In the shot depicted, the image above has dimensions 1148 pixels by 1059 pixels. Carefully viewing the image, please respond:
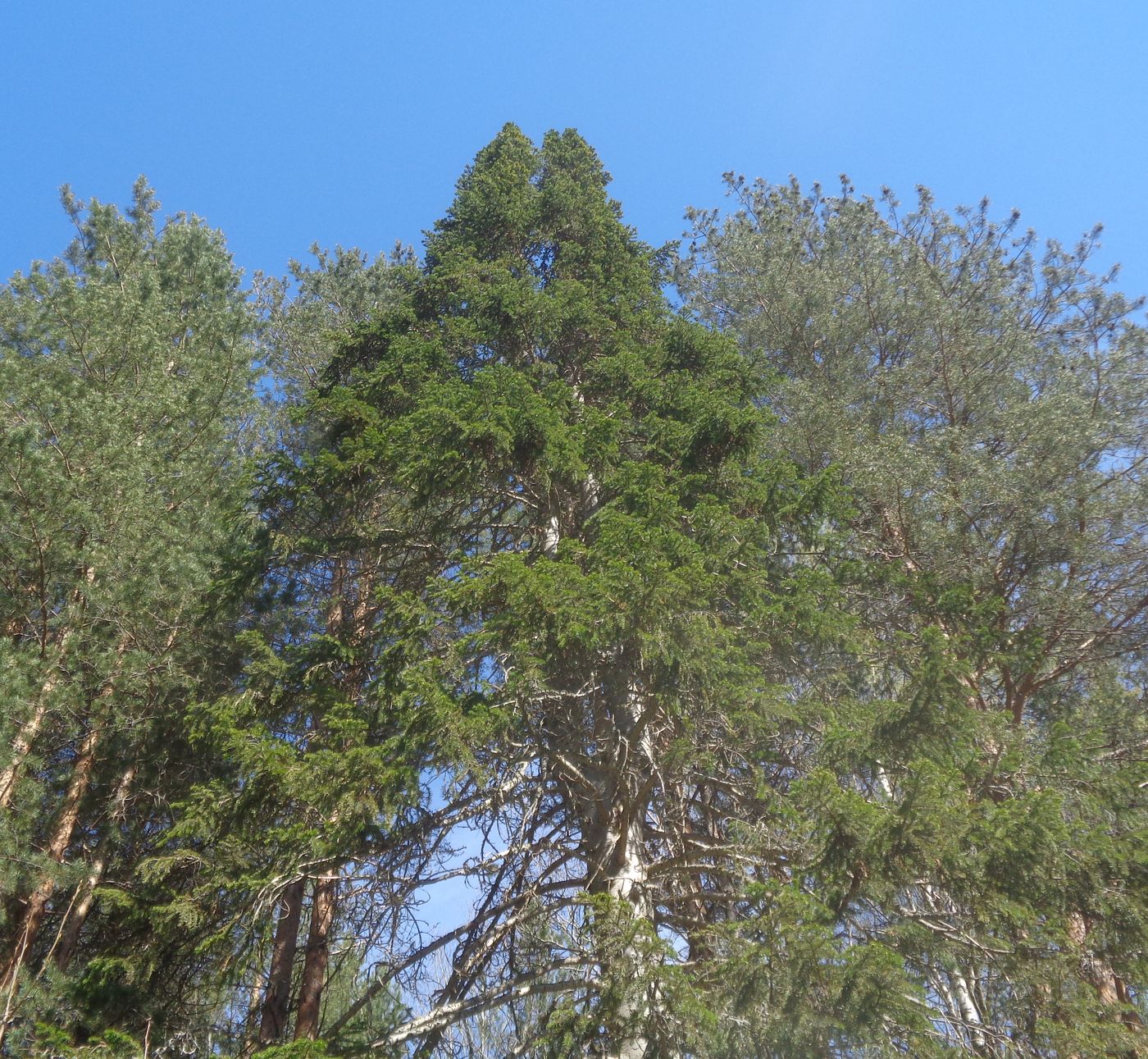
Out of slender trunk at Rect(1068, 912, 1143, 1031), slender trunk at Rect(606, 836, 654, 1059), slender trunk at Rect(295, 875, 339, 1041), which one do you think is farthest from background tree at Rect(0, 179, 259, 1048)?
slender trunk at Rect(1068, 912, 1143, 1031)

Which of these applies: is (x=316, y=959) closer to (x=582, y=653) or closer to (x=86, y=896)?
(x=86, y=896)

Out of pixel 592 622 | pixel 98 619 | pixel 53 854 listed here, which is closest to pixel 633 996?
pixel 592 622

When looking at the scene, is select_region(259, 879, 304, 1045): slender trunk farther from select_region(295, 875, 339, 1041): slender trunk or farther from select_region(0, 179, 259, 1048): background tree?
select_region(0, 179, 259, 1048): background tree

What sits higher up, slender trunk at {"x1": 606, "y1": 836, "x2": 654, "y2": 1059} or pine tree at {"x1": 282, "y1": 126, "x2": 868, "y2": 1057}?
pine tree at {"x1": 282, "y1": 126, "x2": 868, "y2": 1057}

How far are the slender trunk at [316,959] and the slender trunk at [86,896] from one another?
2.00 meters

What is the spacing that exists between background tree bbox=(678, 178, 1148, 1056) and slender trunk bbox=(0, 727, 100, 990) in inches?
265

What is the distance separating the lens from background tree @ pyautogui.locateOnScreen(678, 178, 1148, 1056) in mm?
6098

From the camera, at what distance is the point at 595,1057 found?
20.4 ft

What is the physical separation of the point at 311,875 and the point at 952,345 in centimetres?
1009

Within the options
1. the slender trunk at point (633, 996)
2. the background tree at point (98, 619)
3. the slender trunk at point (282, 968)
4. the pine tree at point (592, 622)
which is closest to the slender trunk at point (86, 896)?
the background tree at point (98, 619)

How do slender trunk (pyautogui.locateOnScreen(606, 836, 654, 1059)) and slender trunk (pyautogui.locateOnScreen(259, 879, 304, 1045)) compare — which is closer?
slender trunk (pyautogui.locateOnScreen(606, 836, 654, 1059))

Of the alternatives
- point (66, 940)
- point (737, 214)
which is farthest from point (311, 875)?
point (737, 214)

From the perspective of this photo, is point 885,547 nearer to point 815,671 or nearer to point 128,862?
point 815,671

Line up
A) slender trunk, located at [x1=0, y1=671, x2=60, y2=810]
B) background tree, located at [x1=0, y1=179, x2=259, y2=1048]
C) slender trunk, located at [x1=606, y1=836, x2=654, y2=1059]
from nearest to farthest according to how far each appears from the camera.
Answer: slender trunk, located at [x1=606, y1=836, x2=654, y2=1059], background tree, located at [x1=0, y1=179, x2=259, y2=1048], slender trunk, located at [x1=0, y1=671, x2=60, y2=810]
